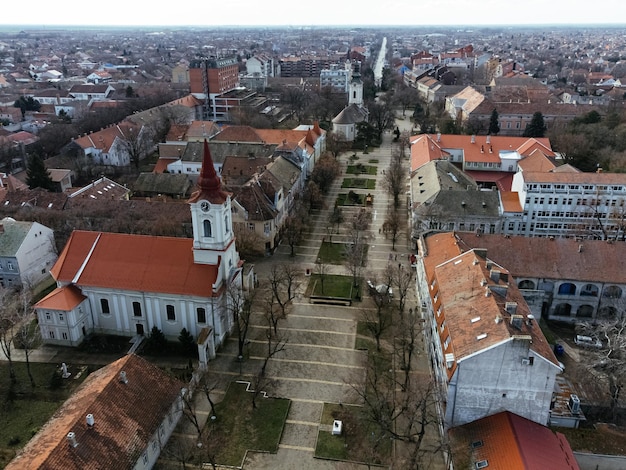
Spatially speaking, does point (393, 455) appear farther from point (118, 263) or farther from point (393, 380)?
point (118, 263)

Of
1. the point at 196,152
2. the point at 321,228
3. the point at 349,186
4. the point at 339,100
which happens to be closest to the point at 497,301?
the point at 321,228

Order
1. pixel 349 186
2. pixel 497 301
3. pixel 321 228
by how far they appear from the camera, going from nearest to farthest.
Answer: pixel 497 301
pixel 321 228
pixel 349 186

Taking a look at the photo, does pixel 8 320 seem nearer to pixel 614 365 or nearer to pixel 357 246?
pixel 357 246

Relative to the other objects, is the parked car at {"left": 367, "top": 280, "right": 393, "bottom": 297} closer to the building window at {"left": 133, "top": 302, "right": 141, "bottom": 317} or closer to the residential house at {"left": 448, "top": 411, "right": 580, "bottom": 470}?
the residential house at {"left": 448, "top": 411, "right": 580, "bottom": 470}

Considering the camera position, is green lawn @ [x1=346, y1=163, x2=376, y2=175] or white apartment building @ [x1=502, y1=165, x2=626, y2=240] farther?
green lawn @ [x1=346, y1=163, x2=376, y2=175]

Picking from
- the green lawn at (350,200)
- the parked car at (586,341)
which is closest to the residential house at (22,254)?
the green lawn at (350,200)

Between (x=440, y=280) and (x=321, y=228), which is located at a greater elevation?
(x=440, y=280)

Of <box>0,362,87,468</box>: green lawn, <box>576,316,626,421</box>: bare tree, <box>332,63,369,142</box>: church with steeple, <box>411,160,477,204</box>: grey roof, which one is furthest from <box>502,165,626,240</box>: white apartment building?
<box>332,63,369,142</box>: church with steeple

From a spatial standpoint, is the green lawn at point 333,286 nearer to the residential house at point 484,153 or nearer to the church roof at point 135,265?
the church roof at point 135,265
